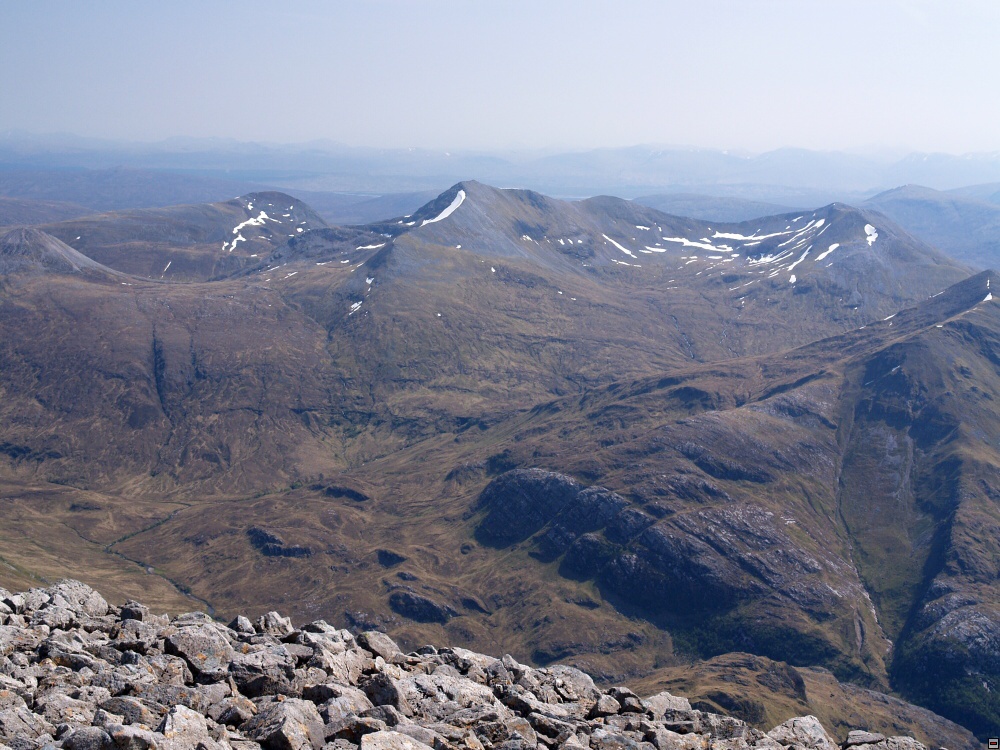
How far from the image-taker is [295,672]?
31359 mm

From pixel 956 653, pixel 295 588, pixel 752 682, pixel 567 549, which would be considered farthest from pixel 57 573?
pixel 956 653

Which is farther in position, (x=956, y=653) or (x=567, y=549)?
(x=567, y=549)

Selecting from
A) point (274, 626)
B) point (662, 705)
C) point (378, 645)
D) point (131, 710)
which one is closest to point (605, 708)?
point (662, 705)

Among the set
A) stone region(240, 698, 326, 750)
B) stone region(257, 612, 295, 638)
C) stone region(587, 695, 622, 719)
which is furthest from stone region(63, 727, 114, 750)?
stone region(587, 695, 622, 719)

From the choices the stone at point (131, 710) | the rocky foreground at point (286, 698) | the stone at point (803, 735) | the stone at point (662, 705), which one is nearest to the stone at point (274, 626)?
the rocky foreground at point (286, 698)

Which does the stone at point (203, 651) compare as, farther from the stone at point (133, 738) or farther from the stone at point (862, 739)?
the stone at point (862, 739)

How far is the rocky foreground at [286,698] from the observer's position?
25031 mm

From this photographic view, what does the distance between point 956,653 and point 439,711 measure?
15742cm

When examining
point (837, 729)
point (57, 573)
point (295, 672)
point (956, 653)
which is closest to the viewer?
point (295, 672)

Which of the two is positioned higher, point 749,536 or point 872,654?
point 749,536

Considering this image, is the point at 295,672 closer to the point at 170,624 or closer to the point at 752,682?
the point at 170,624

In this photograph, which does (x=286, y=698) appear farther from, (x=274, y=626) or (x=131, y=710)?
(x=274, y=626)

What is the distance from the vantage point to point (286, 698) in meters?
28.8

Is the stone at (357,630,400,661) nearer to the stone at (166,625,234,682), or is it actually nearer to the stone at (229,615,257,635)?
the stone at (229,615,257,635)
